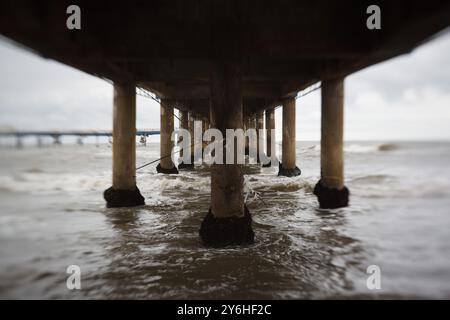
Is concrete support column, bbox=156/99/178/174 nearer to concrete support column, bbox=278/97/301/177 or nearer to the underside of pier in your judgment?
concrete support column, bbox=278/97/301/177

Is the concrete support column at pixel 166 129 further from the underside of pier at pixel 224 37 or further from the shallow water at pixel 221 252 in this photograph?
the underside of pier at pixel 224 37

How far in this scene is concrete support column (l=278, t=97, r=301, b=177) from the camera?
14.6m

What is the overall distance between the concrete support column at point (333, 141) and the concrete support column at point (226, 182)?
3.83m

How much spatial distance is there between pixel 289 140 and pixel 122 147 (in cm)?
845

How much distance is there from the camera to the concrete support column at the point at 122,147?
8703 millimetres

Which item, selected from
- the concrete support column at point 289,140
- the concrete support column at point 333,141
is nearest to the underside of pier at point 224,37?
the concrete support column at point 333,141

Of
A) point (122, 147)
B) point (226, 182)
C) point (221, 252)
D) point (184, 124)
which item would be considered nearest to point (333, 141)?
point (226, 182)

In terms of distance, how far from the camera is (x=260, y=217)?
7.82 meters

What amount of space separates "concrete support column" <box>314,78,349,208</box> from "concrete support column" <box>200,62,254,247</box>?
3830mm

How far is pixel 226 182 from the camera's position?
5.52 m

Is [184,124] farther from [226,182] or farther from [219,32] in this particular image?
[226,182]

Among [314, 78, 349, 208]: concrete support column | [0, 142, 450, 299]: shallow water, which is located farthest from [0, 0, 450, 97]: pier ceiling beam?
[0, 142, 450, 299]: shallow water
